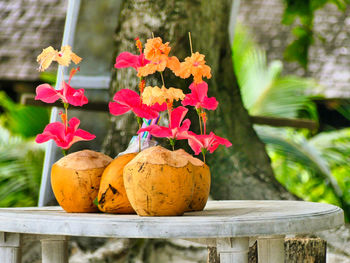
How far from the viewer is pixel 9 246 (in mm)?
1459

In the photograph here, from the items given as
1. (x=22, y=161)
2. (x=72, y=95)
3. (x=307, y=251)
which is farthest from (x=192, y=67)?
(x=22, y=161)

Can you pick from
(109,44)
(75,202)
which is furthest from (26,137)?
(75,202)

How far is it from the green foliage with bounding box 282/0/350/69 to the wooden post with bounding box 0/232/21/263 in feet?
8.73

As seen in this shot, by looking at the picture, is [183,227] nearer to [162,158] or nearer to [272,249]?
[162,158]

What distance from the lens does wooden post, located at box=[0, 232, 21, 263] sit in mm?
1458

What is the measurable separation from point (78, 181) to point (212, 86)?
196 cm

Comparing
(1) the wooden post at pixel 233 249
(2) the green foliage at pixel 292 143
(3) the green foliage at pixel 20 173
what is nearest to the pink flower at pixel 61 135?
(1) the wooden post at pixel 233 249

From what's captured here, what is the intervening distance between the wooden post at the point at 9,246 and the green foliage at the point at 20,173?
333 centimetres

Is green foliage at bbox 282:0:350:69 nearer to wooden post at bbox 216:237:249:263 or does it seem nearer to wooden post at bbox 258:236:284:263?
wooden post at bbox 258:236:284:263

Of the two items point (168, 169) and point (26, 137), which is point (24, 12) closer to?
point (26, 137)

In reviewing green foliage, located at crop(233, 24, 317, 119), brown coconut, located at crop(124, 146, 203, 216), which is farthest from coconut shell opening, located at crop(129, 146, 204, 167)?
green foliage, located at crop(233, 24, 317, 119)

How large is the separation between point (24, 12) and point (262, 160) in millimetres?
5899

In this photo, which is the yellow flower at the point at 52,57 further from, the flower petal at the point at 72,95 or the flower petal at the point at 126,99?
the flower petal at the point at 126,99

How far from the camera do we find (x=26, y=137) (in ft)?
18.2
